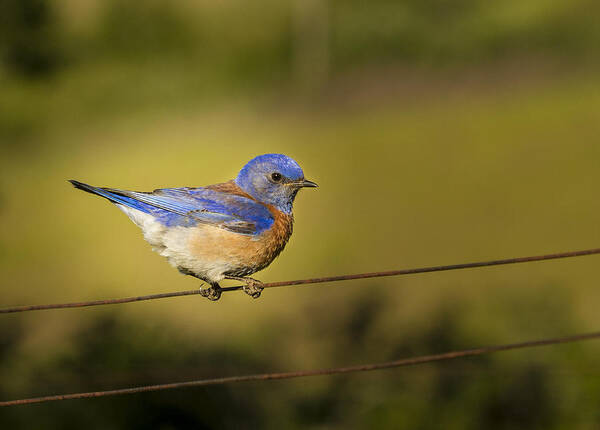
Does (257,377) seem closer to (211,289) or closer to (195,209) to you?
(211,289)

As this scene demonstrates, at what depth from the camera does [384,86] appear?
14.4 meters

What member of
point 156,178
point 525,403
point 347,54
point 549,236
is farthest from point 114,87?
point 525,403

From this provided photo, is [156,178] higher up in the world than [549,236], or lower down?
higher up

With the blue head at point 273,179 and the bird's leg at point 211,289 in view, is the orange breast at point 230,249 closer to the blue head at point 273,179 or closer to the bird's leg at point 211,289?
the bird's leg at point 211,289

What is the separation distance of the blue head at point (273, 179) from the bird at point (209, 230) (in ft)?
0.33

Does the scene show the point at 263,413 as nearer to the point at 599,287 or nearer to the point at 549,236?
the point at 599,287

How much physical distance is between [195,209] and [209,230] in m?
0.15

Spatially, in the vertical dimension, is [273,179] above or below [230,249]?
above

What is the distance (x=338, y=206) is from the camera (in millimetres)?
12180

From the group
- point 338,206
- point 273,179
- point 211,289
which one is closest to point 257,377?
point 211,289

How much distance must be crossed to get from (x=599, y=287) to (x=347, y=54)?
5848 millimetres

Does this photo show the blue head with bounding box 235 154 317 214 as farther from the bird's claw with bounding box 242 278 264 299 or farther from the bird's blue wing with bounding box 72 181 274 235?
the bird's claw with bounding box 242 278 264 299

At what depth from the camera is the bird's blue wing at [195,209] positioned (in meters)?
3.83

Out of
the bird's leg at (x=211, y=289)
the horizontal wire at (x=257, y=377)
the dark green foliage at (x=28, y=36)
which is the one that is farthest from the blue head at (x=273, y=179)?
the dark green foliage at (x=28, y=36)
